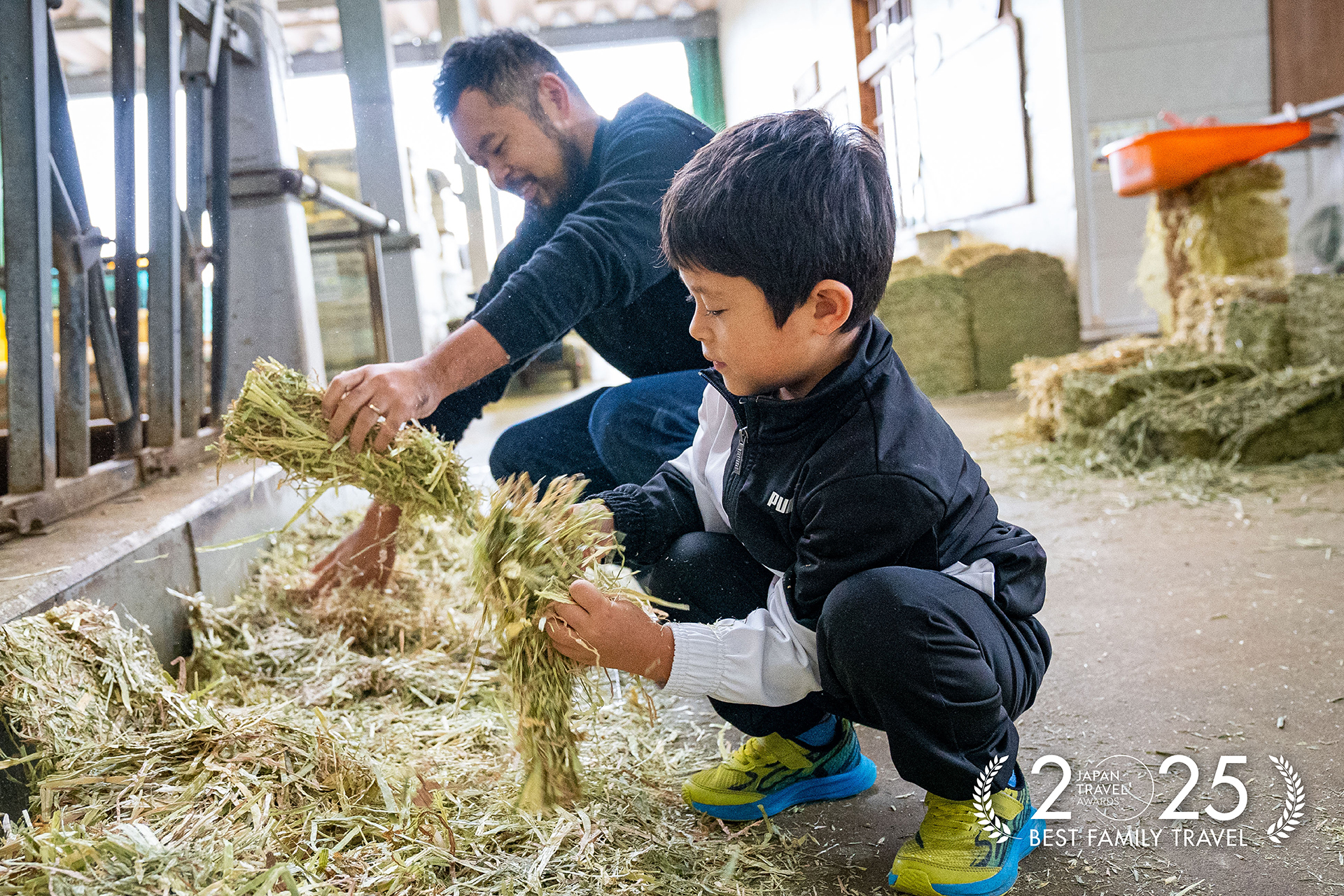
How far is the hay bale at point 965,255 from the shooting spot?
7.32 meters

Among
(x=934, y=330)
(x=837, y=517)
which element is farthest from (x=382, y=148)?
(x=837, y=517)

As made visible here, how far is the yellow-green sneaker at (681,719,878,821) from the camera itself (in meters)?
1.48

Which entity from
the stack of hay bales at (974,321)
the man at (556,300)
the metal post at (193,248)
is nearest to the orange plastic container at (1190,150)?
the stack of hay bales at (974,321)

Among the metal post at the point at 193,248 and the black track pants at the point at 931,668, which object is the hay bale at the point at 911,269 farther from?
the black track pants at the point at 931,668

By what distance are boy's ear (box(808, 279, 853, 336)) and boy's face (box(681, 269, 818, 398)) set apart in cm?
1

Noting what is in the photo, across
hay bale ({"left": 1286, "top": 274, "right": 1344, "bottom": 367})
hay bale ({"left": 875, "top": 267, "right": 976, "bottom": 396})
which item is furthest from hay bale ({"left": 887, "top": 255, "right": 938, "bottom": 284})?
hay bale ({"left": 1286, "top": 274, "right": 1344, "bottom": 367})

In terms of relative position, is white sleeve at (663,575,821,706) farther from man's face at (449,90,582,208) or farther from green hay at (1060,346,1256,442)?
green hay at (1060,346,1256,442)

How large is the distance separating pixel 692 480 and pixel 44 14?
1.64 m

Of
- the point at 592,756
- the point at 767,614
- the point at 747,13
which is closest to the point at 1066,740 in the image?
the point at 767,614

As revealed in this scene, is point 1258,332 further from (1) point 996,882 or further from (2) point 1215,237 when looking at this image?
(1) point 996,882

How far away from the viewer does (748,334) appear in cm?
131

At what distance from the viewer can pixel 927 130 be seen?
8641mm

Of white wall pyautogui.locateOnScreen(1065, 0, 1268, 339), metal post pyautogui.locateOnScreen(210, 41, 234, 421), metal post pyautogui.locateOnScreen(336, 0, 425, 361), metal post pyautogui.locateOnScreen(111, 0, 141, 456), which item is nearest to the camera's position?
metal post pyautogui.locateOnScreen(111, 0, 141, 456)

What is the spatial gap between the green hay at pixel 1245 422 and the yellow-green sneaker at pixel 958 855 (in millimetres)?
2862
